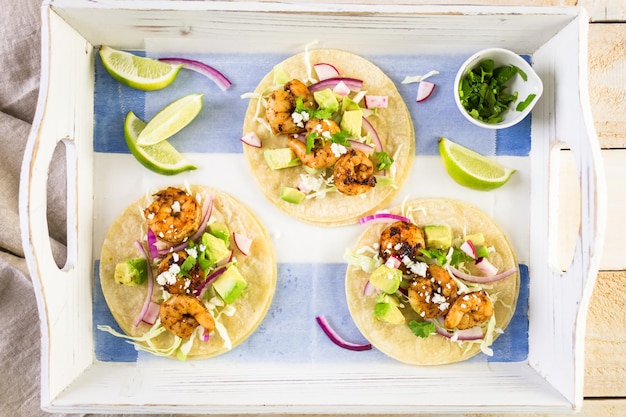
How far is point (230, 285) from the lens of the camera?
316cm

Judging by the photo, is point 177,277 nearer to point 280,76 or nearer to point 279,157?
point 279,157

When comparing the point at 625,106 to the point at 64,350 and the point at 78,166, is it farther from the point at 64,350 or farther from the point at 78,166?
the point at 64,350

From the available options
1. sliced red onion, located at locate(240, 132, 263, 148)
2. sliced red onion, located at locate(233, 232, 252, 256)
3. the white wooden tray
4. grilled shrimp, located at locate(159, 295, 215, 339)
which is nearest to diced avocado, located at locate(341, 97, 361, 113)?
the white wooden tray

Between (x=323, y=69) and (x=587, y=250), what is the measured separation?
159 centimetres

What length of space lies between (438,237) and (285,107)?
103 cm

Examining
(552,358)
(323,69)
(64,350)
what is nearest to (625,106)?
(552,358)

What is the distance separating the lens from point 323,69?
3311mm

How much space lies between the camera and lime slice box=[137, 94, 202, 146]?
3307 mm

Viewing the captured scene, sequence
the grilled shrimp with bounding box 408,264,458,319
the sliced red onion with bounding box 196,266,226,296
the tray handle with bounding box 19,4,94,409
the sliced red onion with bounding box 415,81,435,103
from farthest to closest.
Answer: the sliced red onion with bounding box 415,81,435,103
the sliced red onion with bounding box 196,266,226,296
the grilled shrimp with bounding box 408,264,458,319
the tray handle with bounding box 19,4,94,409

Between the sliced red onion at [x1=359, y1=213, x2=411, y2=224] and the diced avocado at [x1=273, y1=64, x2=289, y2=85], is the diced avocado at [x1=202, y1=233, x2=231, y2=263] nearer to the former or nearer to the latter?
the sliced red onion at [x1=359, y1=213, x2=411, y2=224]

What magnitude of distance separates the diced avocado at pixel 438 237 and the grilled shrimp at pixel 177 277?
118 cm

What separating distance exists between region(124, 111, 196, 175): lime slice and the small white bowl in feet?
4.82

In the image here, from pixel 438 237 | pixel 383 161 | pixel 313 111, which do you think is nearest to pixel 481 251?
pixel 438 237

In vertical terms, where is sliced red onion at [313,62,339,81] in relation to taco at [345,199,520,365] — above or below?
above
